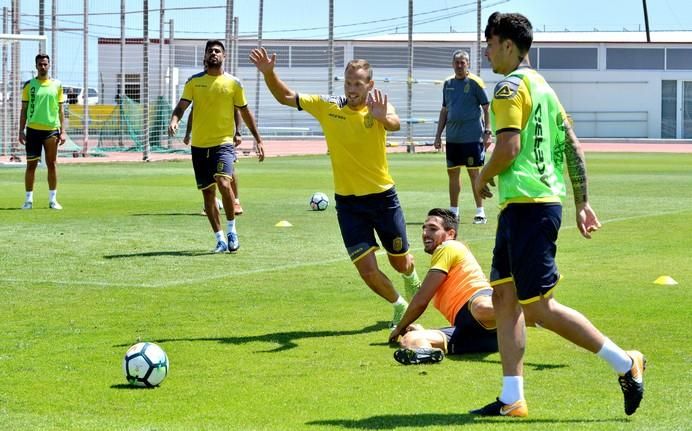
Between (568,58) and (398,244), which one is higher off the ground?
(568,58)

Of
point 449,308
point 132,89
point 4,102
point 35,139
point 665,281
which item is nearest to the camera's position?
point 449,308

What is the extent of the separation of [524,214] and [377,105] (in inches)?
108

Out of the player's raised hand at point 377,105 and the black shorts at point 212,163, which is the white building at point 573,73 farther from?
the player's raised hand at point 377,105

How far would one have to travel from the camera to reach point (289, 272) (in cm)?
1285

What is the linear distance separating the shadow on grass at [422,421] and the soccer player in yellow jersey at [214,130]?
7.96 meters

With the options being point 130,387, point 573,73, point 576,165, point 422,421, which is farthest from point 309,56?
point 422,421

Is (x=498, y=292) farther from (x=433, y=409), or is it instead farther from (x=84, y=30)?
(x=84, y=30)

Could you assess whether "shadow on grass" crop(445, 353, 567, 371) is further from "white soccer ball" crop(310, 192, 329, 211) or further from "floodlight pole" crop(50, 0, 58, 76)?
"floodlight pole" crop(50, 0, 58, 76)

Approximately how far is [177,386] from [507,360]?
2.03 m

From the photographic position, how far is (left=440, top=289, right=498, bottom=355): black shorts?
28.2 ft

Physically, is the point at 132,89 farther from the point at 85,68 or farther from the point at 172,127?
the point at 172,127

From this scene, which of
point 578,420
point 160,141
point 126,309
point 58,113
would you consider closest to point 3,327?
point 126,309

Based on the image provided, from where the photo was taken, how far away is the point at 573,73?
69750mm

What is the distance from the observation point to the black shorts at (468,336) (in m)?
8.61
